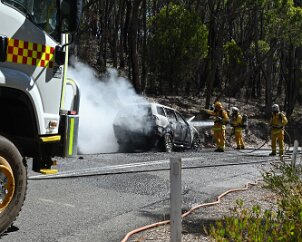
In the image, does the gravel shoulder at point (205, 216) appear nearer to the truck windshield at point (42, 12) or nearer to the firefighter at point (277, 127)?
the truck windshield at point (42, 12)

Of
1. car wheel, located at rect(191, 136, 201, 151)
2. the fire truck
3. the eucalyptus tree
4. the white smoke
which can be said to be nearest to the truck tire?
the fire truck

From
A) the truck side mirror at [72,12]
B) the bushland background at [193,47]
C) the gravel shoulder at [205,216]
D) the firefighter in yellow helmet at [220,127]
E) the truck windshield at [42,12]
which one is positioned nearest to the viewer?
the truck windshield at [42,12]

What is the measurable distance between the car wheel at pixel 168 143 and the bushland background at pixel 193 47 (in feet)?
27.2

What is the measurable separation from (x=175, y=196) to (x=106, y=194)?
370 centimetres

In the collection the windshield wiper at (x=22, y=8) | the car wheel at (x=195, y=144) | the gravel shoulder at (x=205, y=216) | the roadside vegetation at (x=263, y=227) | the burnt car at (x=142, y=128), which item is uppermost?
the windshield wiper at (x=22, y=8)

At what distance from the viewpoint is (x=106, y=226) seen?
606 cm

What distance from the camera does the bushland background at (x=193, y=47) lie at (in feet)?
85.1

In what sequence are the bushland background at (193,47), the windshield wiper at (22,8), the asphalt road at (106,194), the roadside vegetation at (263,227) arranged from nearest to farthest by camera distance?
the roadside vegetation at (263,227) < the windshield wiper at (22,8) < the asphalt road at (106,194) < the bushland background at (193,47)

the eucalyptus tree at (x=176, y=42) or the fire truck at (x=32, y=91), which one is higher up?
the eucalyptus tree at (x=176, y=42)

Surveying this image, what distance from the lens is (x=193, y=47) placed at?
2620 centimetres

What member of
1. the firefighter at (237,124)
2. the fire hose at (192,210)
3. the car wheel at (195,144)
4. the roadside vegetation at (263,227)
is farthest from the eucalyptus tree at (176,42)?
the roadside vegetation at (263,227)

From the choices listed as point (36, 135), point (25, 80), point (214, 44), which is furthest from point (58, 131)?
point (214, 44)

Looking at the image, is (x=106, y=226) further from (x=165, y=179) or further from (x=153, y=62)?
(x=153, y=62)

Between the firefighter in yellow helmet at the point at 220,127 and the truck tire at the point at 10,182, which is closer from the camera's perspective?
the truck tire at the point at 10,182
